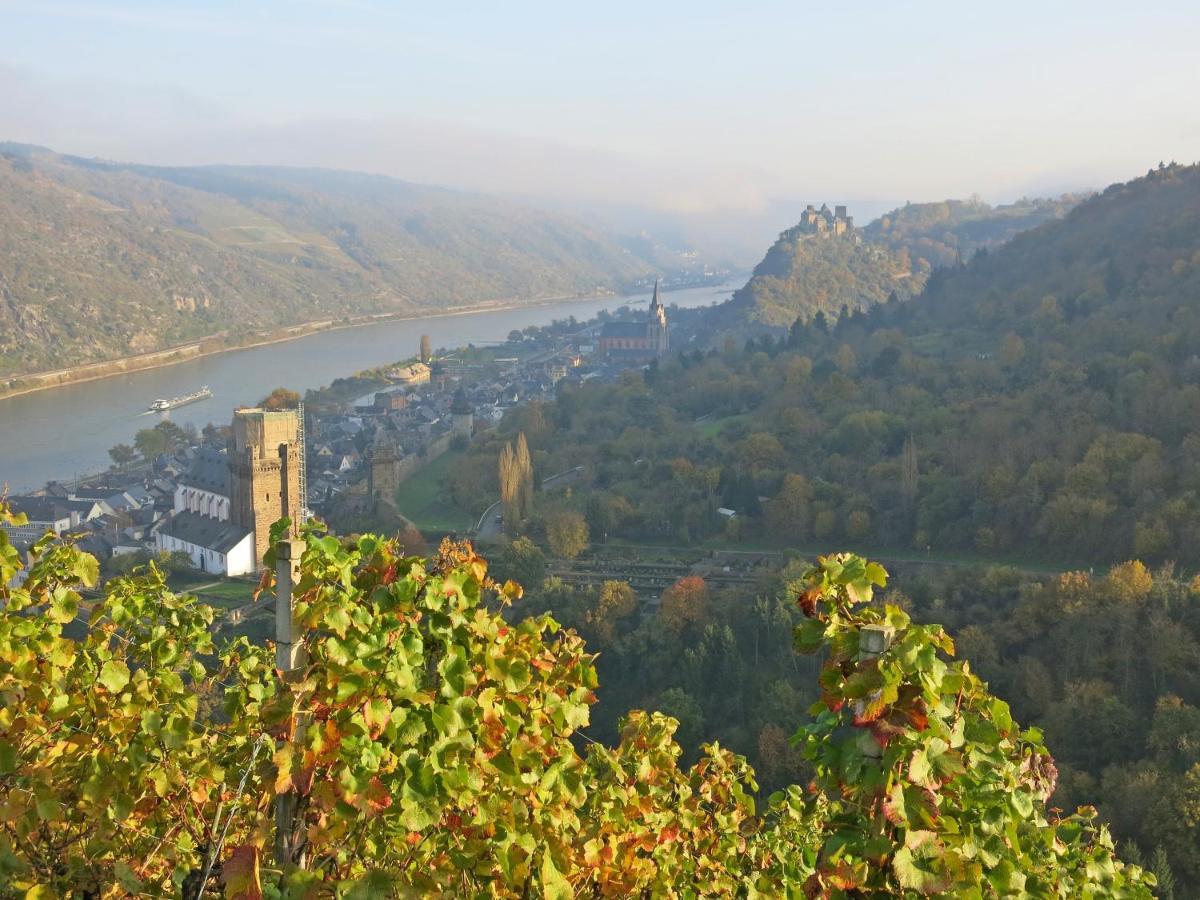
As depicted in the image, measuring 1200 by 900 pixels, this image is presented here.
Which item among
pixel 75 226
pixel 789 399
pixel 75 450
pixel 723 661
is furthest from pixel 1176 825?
pixel 75 226

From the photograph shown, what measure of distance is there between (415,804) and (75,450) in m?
40.3

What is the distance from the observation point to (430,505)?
29.5 m

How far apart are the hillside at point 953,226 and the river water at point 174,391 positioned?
2850 cm

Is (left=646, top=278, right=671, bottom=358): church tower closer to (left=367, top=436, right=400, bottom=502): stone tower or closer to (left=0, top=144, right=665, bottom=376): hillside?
(left=0, top=144, right=665, bottom=376): hillside

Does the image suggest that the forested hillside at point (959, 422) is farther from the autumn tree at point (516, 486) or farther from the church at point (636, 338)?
the church at point (636, 338)

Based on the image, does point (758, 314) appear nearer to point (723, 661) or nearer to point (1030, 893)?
point (723, 661)

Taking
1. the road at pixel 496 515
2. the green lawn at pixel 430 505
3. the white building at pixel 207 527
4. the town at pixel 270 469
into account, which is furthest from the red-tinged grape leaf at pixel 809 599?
the green lawn at pixel 430 505

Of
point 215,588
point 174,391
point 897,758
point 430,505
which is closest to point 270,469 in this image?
point 215,588

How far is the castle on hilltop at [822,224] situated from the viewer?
2699 inches

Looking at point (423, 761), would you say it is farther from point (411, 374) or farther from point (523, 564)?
point (411, 374)

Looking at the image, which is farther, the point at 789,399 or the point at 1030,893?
the point at 789,399

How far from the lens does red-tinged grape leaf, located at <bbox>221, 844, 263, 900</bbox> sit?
8.00 feet

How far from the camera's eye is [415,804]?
2.64 metres

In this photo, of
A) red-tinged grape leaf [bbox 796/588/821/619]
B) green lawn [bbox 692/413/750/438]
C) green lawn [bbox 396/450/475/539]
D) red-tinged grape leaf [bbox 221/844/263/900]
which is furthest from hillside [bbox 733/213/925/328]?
red-tinged grape leaf [bbox 221/844/263/900]
